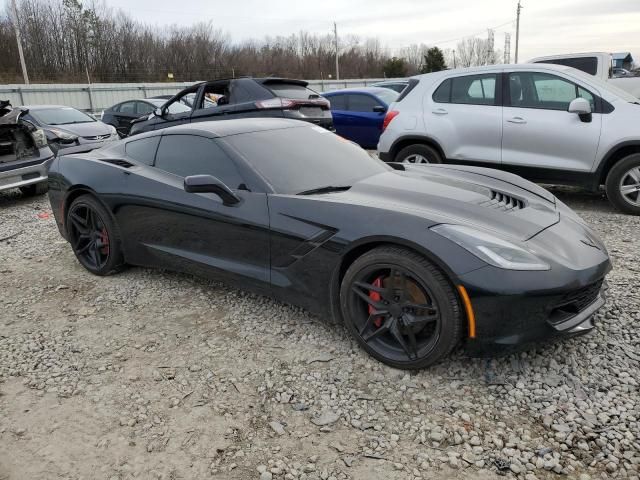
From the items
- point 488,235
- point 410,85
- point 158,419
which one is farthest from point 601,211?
point 158,419

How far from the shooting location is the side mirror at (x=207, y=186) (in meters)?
3.29

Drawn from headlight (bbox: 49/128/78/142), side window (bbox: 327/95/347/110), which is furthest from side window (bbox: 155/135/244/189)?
side window (bbox: 327/95/347/110)

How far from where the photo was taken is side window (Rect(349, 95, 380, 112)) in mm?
10805

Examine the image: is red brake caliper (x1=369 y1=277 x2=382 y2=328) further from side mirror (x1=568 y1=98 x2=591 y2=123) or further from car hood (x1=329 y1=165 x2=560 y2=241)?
side mirror (x1=568 y1=98 x2=591 y2=123)

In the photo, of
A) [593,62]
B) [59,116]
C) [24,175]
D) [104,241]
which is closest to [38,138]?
[24,175]

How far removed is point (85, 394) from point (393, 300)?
1.78m

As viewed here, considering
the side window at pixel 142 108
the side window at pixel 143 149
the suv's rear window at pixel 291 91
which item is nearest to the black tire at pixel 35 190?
the suv's rear window at pixel 291 91

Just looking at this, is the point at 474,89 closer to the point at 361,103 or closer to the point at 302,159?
the point at 302,159

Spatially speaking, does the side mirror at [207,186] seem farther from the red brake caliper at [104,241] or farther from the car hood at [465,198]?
the red brake caliper at [104,241]

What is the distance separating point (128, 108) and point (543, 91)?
12368 millimetres

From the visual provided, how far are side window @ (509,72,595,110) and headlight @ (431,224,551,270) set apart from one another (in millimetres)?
3980

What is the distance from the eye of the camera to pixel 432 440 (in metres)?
2.34

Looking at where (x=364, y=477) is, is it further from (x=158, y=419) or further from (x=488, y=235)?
(x=488, y=235)

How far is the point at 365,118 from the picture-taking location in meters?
10.7
